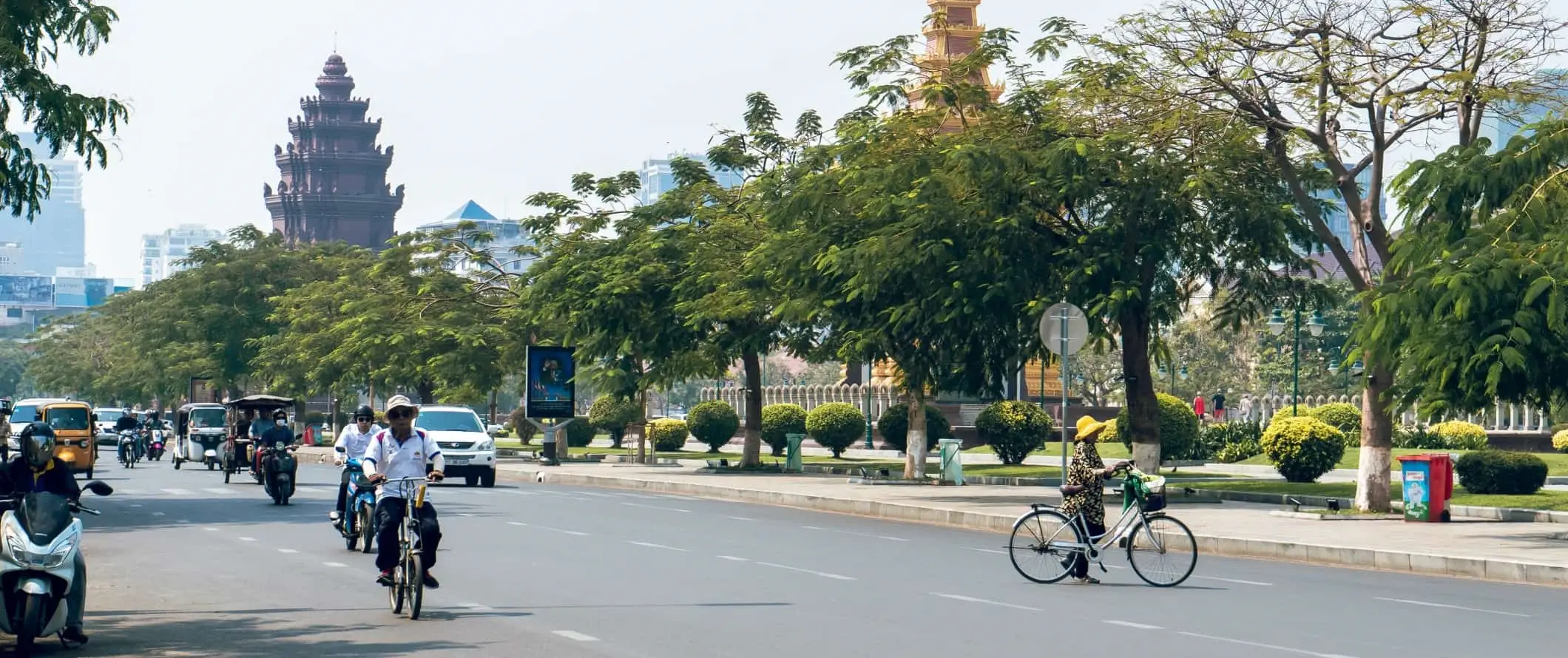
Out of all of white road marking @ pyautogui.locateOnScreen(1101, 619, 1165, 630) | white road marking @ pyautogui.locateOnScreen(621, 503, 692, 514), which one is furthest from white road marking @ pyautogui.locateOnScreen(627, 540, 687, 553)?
white road marking @ pyautogui.locateOnScreen(1101, 619, 1165, 630)

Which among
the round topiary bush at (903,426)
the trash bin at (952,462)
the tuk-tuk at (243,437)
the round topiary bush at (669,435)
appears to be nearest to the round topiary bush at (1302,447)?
the trash bin at (952,462)

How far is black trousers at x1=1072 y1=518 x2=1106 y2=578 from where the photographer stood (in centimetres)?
1761

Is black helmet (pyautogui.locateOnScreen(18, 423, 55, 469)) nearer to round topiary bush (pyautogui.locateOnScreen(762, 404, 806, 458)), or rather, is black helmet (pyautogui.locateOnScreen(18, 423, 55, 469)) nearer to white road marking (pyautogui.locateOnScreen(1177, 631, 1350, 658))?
white road marking (pyautogui.locateOnScreen(1177, 631, 1350, 658))

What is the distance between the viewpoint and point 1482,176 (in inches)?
883

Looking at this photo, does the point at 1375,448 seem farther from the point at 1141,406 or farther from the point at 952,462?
the point at 952,462

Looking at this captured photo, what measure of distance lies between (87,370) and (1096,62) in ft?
346

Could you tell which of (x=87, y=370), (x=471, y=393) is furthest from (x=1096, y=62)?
(x=87, y=370)

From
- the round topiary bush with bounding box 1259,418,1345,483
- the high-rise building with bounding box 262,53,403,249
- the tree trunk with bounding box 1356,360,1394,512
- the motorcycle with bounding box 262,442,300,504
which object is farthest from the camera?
the high-rise building with bounding box 262,53,403,249

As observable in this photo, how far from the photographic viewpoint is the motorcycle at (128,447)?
168ft

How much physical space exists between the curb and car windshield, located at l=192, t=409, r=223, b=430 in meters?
21.2

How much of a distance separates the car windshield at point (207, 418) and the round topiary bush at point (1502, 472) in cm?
3146

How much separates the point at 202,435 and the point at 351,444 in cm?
3001

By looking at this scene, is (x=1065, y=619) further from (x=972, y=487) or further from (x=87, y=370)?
(x=87, y=370)

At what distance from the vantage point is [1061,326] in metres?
27.0
